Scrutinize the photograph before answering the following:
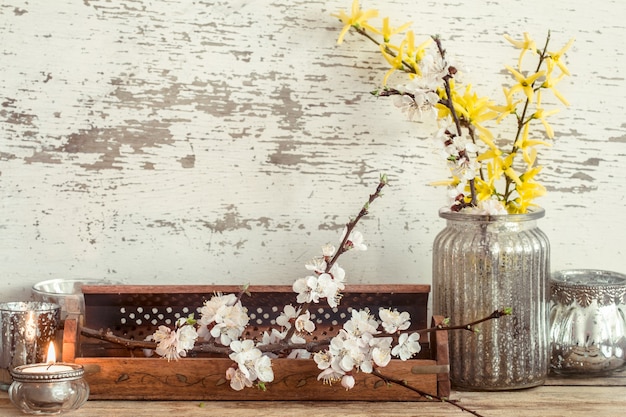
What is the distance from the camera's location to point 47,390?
987mm

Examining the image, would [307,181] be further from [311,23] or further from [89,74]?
[89,74]

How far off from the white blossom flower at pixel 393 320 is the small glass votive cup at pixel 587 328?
0.26m

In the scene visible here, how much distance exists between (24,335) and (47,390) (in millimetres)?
134

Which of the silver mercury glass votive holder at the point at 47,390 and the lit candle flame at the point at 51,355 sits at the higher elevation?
the lit candle flame at the point at 51,355

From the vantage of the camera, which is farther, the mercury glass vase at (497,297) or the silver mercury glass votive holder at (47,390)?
the mercury glass vase at (497,297)

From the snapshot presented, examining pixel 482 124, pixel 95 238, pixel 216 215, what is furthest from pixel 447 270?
pixel 95 238

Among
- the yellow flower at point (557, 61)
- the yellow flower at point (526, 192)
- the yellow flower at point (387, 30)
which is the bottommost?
the yellow flower at point (526, 192)

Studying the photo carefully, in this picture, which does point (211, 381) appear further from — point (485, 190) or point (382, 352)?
point (485, 190)

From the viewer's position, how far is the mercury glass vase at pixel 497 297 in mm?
1131

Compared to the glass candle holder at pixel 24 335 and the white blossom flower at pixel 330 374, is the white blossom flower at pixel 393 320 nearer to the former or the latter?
the white blossom flower at pixel 330 374

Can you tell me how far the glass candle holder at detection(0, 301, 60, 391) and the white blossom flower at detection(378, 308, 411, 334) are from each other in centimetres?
44

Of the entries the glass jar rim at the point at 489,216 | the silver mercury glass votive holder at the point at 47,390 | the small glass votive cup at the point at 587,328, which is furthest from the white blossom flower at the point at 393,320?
the silver mercury glass votive holder at the point at 47,390

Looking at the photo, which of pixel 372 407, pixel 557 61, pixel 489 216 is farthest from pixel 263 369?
pixel 557 61

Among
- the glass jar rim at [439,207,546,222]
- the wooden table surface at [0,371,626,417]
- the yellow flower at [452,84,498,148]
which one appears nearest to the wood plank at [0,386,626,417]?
the wooden table surface at [0,371,626,417]
